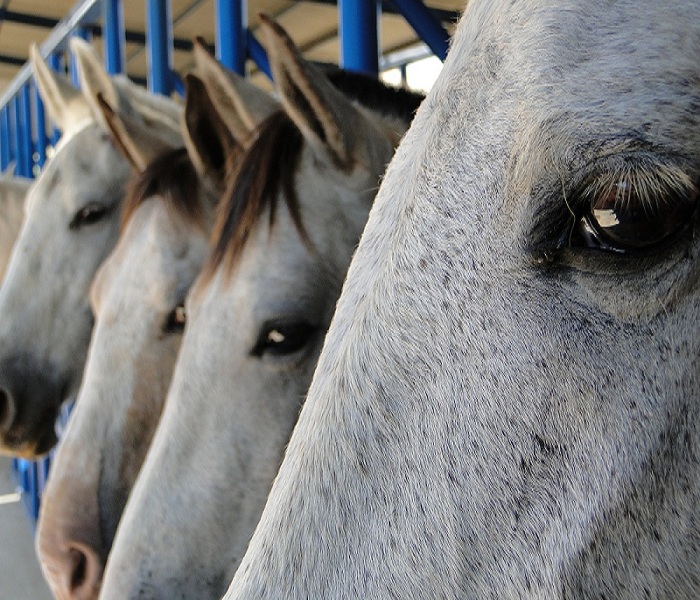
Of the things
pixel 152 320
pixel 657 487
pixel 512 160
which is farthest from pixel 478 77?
pixel 152 320

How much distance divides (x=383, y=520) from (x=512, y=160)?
0.25m

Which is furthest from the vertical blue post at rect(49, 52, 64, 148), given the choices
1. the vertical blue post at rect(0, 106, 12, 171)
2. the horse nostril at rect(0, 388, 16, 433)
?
the horse nostril at rect(0, 388, 16, 433)

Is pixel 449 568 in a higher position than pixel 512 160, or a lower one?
lower

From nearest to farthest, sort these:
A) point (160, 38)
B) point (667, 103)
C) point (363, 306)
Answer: point (667, 103), point (363, 306), point (160, 38)

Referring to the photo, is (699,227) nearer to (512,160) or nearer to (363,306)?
(512,160)

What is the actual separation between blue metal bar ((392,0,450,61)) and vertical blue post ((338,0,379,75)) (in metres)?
0.13

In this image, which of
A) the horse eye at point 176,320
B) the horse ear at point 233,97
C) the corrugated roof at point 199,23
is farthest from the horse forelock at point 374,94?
the corrugated roof at point 199,23

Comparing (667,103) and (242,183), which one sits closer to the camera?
(667,103)

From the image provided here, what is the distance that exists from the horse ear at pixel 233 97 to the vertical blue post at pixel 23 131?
3.15 meters

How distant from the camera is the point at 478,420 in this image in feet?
1.63

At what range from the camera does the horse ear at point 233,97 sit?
1.12 m

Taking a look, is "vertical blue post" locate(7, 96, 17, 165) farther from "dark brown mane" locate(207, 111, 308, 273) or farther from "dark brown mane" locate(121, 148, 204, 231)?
"dark brown mane" locate(207, 111, 308, 273)

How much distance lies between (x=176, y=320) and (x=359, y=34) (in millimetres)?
570

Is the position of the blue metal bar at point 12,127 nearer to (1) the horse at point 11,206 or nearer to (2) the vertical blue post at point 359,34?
(1) the horse at point 11,206
